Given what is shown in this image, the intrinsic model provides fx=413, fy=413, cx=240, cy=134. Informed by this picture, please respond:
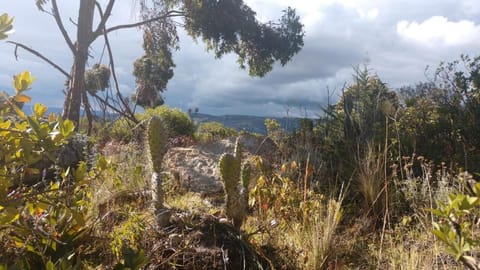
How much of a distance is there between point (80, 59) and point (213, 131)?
390cm

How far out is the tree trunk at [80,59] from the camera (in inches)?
299

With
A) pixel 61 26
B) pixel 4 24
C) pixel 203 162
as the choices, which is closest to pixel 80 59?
pixel 61 26

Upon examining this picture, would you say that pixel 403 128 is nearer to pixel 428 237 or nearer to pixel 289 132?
pixel 289 132

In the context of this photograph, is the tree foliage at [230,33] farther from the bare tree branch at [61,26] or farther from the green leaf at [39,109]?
the green leaf at [39,109]

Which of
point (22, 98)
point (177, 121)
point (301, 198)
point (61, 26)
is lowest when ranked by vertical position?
point (301, 198)

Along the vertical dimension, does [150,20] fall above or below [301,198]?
above

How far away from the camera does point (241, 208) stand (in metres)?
3.04

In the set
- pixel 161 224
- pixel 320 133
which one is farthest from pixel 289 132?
pixel 161 224

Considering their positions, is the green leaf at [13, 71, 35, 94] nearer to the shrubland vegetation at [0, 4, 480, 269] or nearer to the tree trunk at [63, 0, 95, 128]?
the shrubland vegetation at [0, 4, 480, 269]

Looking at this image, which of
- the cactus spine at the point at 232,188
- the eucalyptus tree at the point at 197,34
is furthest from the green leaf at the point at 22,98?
the eucalyptus tree at the point at 197,34

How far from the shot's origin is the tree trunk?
7.60 metres

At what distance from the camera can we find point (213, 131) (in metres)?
10.5

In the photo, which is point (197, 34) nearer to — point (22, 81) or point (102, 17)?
point (102, 17)

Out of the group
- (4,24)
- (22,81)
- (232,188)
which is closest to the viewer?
(4,24)
